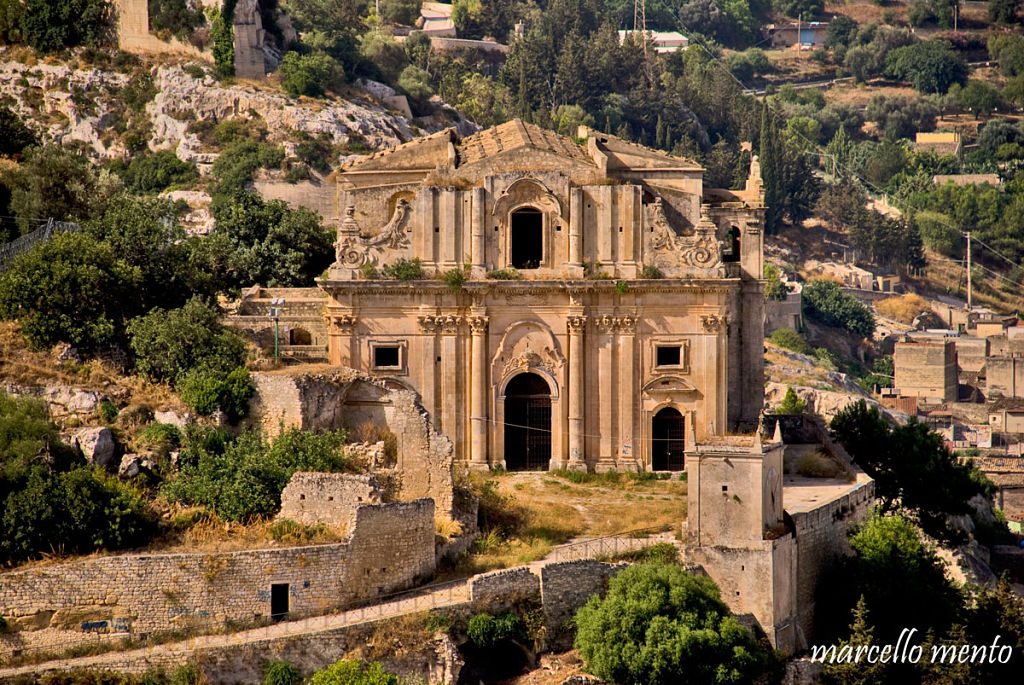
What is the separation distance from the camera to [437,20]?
15825 centimetres

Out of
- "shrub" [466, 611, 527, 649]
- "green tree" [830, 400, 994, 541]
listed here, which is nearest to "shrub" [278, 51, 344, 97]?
"green tree" [830, 400, 994, 541]

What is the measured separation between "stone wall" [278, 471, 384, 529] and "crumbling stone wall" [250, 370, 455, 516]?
108 inches

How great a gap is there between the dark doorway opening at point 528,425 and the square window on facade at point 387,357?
2.98 meters

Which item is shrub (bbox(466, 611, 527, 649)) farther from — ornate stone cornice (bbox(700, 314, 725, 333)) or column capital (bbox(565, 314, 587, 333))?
ornate stone cornice (bbox(700, 314, 725, 333))

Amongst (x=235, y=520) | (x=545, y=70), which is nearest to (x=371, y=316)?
(x=235, y=520)

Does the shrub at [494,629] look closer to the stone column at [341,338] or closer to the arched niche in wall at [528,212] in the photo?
the stone column at [341,338]

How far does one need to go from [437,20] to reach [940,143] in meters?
47.6

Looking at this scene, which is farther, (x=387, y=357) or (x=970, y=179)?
(x=970, y=179)

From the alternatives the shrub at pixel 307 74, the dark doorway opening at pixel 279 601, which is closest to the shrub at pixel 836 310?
the shrub at pixel 307 74

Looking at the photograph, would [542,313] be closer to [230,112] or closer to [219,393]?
[219,393]

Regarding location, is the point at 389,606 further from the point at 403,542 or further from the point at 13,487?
the point at 13,487

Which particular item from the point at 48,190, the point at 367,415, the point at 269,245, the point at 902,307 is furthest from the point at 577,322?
the point at 902,307

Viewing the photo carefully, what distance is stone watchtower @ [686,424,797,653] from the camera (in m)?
47.2

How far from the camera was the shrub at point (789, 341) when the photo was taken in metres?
127
